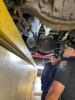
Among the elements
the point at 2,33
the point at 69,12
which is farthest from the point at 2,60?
the point at 69,12

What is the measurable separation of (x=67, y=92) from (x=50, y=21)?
1089 millimetres

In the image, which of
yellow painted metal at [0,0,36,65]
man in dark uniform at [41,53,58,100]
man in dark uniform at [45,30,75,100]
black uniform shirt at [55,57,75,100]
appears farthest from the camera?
man in dark uniform at [41,53,58,100]

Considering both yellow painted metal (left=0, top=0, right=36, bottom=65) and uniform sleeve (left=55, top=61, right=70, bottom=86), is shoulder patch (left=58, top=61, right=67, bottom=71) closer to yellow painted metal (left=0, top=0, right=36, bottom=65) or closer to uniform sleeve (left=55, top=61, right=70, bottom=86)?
uniform sleeve (left=55, top=61, right=70, bottom=86)

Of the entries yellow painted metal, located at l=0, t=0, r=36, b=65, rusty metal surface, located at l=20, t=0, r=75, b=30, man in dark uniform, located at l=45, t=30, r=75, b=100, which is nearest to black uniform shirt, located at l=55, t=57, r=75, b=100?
man in dark uniform, located at l=45, t=30, r=75, b=100

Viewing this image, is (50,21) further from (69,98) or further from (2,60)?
(2,60)

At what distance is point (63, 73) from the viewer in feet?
7.56

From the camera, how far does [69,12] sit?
3070 millimetres

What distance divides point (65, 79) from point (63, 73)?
0.06m

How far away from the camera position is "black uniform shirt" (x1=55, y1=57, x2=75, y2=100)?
2291 millimetres

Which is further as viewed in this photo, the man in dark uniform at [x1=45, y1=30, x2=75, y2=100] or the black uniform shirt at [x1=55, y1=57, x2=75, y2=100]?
the black uniform shirt at [x1=55, y1=57, x2=75, y2=100]

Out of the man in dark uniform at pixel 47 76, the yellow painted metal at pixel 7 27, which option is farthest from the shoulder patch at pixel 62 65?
the man in dark uniform at pixel 47 76

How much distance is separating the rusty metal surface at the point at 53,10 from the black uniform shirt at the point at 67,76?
867 millimetres

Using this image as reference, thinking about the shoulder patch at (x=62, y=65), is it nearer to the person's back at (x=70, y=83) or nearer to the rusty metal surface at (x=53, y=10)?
the person's back at (x=70, y=83)

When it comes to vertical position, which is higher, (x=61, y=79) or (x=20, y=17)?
(x=20, y=17)
